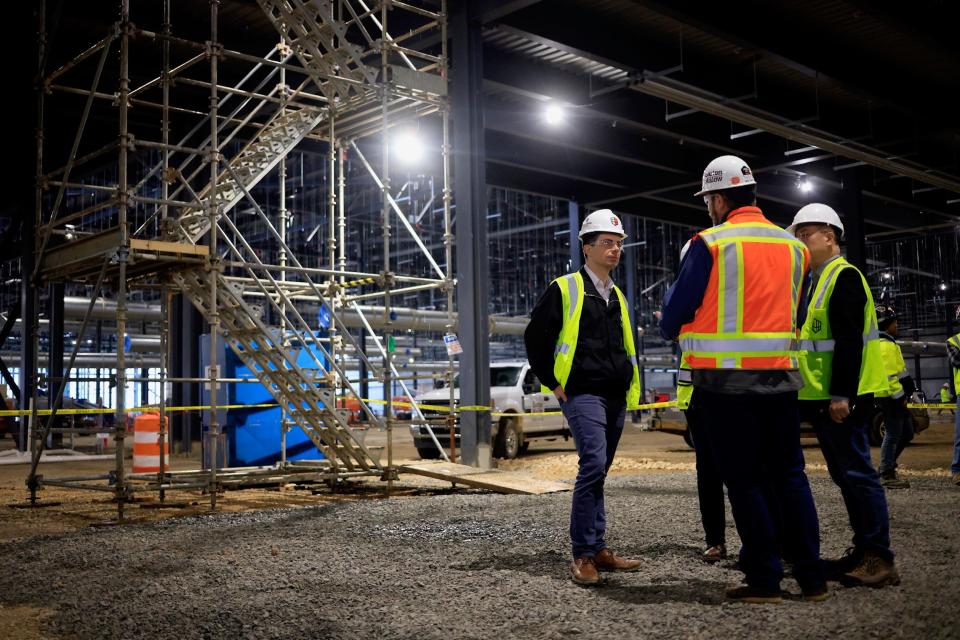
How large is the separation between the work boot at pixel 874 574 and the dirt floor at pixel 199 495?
1.11 metres

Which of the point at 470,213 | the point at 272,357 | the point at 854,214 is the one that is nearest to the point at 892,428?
the point at 470,213

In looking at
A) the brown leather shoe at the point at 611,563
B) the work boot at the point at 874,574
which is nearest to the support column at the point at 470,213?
the brown leather shoe at the point at 611,563

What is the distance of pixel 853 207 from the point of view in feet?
76.8

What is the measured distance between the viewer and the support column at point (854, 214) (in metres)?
23.1

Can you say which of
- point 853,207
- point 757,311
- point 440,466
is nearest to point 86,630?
point 757,311

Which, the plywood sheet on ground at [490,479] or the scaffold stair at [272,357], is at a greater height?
the scaffold stair at [272,357]

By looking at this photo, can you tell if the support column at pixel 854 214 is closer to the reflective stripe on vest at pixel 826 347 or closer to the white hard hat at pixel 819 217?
the white hard hat at pixel 819 217

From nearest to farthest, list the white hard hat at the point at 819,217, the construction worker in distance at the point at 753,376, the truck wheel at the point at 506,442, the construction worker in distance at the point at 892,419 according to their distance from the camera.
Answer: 1. the construction worker in distance at the point at 753,376
2. the white hard hat at the point at 819,217
3. the construction worker in distance at the point at 892,419
4. the truck wheel at the point at 506,442

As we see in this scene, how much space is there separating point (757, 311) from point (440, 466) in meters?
8.33

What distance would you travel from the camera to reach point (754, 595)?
179 inches

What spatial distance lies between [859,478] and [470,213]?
10.1 metres

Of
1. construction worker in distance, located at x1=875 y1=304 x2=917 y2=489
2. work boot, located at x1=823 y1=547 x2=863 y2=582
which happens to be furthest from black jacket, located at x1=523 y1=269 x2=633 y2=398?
construction worker in distance, located at x1=875 y1=304 x2=917 y2=489

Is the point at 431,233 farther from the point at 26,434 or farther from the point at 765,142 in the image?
the point at 26,434

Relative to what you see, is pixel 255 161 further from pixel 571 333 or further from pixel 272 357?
pixel 571 333
